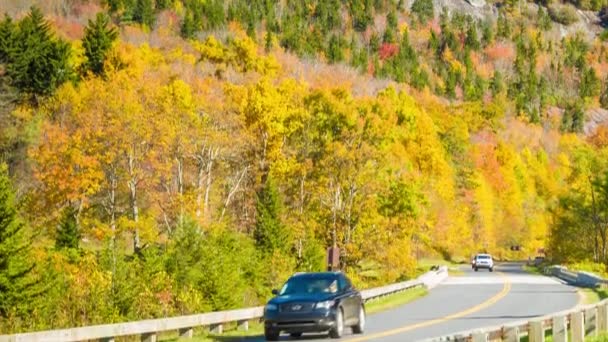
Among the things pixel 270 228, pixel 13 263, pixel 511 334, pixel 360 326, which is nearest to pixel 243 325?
pixel 360 326

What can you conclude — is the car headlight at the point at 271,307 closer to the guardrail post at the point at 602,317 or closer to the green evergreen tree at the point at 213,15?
the guardrail post at the point at 602,317

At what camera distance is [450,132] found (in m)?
120

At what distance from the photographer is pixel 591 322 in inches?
848

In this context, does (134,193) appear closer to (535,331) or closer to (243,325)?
(243,325)

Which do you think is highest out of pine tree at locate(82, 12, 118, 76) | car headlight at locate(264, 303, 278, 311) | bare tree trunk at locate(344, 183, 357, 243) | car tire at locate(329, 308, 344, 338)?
car headlight at locate(264, 303, 278, 311)

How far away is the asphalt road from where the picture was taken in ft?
84.1

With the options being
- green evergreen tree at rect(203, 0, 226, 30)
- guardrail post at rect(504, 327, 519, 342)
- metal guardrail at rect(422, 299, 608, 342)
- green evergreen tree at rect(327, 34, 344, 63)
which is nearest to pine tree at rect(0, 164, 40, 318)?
metal guardrail at rect(422, 299, 608, 342)

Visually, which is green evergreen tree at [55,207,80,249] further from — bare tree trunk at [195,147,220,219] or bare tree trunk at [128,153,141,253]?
bare tree trunk at [195,147,220,219]

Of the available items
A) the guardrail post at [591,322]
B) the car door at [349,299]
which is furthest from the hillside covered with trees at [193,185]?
the guardrail post at [591,322]

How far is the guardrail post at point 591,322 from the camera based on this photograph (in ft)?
70.1

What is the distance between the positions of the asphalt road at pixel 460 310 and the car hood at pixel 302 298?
3.30 feet

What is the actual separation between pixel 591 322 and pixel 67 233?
31997 mm

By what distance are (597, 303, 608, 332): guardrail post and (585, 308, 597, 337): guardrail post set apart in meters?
0.27

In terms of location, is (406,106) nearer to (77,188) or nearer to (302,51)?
(77,188)
